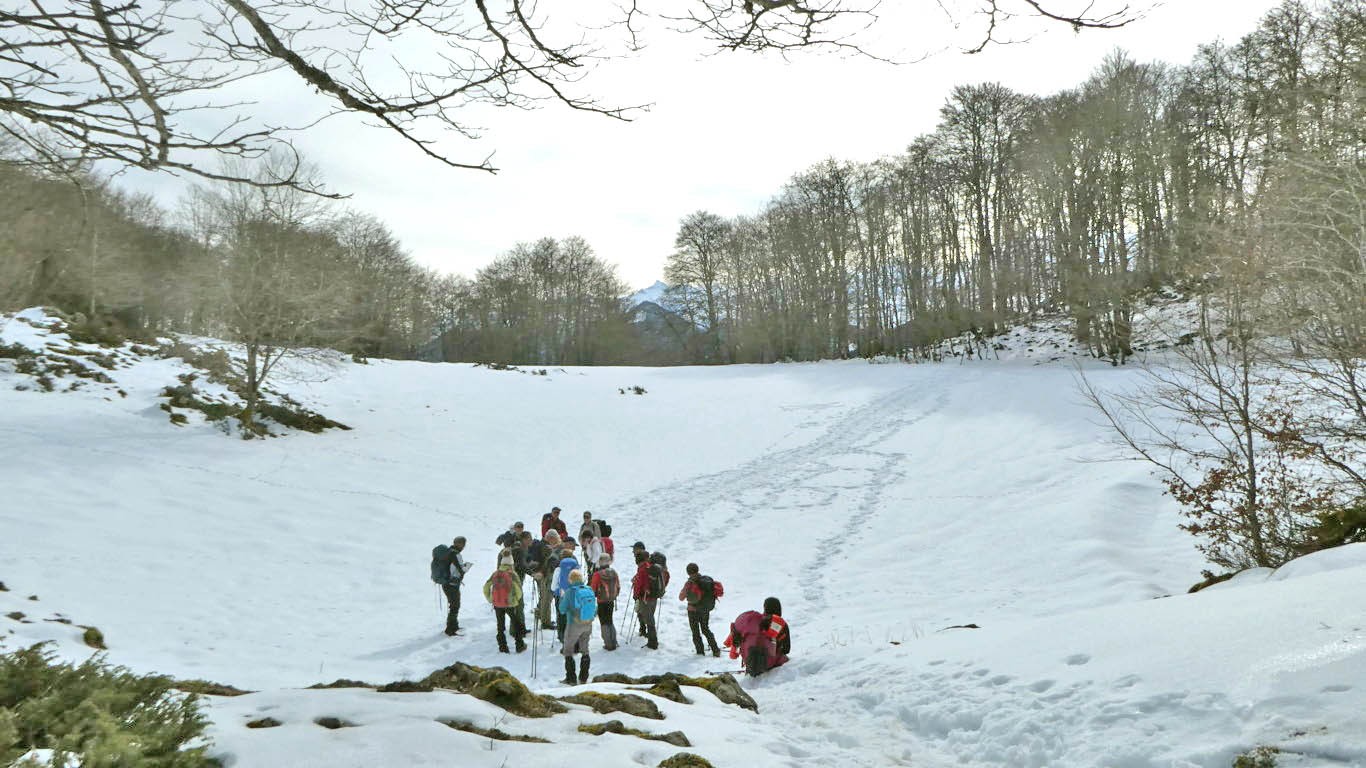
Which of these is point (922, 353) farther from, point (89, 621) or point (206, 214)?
point (89, 621)

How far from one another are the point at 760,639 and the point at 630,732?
11.5 ft

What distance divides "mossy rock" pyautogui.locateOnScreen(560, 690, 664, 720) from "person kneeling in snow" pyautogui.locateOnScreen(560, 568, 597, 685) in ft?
8.28

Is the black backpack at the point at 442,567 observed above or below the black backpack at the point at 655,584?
above

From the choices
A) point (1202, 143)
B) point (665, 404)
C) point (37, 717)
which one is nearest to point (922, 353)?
point (1202, 143)

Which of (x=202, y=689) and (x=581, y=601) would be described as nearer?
(x=202, y=689)

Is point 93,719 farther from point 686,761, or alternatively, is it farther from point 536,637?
point 536,637

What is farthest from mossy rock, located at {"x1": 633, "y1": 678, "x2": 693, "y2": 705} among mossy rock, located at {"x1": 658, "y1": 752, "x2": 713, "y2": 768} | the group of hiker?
the group of hiker

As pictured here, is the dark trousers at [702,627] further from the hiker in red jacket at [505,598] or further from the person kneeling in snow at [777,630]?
the hiker in red jacket at [505,598]

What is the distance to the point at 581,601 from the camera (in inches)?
300

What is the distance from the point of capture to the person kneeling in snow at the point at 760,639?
7.44 metres

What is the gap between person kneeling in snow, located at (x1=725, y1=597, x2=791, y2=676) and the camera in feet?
24.4

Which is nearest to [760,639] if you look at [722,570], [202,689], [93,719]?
[722,570]

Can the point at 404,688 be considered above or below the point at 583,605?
above

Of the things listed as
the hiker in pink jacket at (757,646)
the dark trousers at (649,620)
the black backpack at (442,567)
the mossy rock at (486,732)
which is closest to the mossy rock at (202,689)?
the mossy rock at (486,732)
